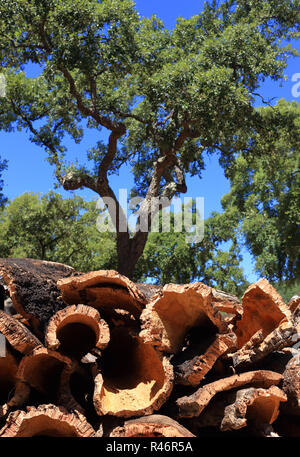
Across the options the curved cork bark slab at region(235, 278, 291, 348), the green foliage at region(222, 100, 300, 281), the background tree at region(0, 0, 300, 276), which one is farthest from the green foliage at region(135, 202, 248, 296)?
the curved cork bark slab at region(235, 278, 291, 348)

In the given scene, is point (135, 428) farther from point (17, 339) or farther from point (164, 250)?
point (164, 250)

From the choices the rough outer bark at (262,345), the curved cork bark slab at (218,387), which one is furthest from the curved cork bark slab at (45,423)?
the rough outer bark at (262,345)

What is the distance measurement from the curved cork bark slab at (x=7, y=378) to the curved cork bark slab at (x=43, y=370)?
0.25 feet

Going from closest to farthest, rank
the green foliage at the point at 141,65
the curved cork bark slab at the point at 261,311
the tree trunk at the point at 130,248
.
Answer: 1. the curved cork bark slab at the point at 261,311
2. the green foliage at the point at 141,65
3. the tree trunk at the point at 130,248

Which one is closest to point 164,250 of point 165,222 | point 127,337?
point 165,222

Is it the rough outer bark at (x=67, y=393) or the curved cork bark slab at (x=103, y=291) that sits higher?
the curved cork bark slab at (x=103, y=291)

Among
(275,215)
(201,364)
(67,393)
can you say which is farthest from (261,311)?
(275,215)

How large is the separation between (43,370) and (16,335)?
0.37 meters

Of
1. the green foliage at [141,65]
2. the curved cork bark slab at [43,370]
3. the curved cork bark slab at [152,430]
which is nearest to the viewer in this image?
the curved cork bark slab at [152,430]

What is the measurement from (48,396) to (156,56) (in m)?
12.0

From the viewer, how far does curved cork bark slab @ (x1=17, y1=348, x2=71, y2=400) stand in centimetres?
209

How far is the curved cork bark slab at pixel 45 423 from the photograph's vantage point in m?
1.88

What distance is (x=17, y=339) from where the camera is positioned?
2020 millimetres

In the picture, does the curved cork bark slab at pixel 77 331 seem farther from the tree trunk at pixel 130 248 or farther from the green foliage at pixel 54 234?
the green foliage at pixel 54 234
